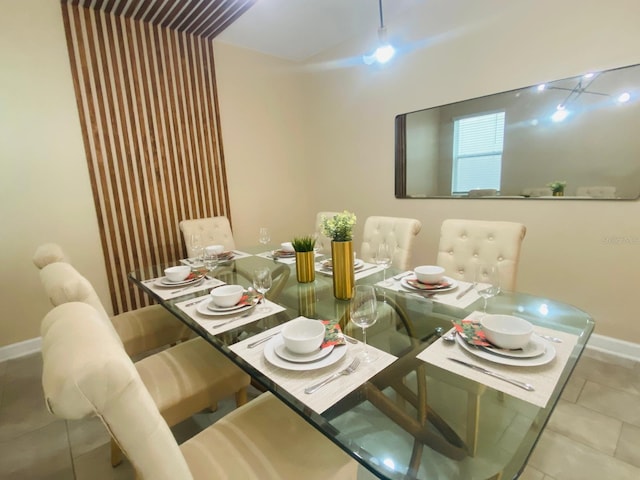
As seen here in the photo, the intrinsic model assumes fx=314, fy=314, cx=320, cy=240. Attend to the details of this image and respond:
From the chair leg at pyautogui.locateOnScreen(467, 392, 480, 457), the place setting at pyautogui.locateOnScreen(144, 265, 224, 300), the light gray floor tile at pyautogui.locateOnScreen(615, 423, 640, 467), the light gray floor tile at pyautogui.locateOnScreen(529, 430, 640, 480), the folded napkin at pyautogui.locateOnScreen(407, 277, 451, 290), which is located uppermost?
the folded napkin at pyautogui.locateOnScreen(407, 277, 451, 290)

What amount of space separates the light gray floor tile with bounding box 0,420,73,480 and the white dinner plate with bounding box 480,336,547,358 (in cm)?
186

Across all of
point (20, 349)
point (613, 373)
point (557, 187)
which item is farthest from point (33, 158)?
point (613, 373)

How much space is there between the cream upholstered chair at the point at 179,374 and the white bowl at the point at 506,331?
101 centimetres

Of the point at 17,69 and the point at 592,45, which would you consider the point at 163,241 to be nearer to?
the point at 17,69

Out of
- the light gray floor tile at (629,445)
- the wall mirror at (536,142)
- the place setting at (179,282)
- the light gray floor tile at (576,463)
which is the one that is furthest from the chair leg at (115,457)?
the wall mirror at (536,142)

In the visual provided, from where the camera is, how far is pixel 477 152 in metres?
2.54

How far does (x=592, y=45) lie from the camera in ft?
6.42

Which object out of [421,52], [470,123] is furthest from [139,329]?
[421,52]

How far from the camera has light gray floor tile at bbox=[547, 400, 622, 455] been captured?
1.44 metres

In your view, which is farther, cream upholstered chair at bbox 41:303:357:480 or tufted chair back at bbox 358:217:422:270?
tufted chair back at bbox 358:217:422:270

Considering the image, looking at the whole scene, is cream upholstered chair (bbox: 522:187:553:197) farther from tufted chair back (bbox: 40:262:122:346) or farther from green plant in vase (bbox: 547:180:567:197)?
tufted chair back (bbox: 40:262:122:346)

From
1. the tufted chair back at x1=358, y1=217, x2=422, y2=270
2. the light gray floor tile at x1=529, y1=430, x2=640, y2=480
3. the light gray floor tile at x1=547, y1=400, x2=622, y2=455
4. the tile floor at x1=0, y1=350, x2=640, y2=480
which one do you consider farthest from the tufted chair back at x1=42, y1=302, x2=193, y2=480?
the light gray floor tile at x1=547, y1=400, x2=622, y2=455

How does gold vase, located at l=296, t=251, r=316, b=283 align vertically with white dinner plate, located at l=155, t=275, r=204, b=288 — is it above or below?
above

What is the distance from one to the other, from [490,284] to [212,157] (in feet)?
9.56
